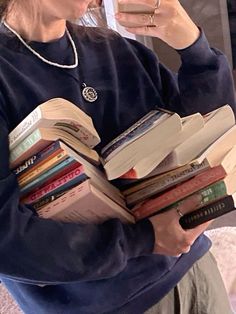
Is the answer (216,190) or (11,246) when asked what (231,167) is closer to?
(216,190)

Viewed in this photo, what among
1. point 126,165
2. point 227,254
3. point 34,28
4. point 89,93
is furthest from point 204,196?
point 227,254

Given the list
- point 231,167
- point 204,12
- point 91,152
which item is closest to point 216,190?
point 231,167

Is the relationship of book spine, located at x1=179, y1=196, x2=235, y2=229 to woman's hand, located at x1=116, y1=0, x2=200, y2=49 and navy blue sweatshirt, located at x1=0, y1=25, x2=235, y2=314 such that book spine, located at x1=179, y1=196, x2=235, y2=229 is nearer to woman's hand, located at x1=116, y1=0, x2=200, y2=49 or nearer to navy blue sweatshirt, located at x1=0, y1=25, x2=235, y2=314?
navy blue sweatshirt, located at x1=0, y1=25, x2=235, y2=314

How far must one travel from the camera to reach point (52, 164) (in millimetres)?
678

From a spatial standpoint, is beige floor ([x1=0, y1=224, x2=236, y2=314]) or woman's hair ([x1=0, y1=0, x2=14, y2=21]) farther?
beige floor ([x1=0, y1=224, x2=236, y2=314])

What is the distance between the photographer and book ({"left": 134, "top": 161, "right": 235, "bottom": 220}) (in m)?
0.72

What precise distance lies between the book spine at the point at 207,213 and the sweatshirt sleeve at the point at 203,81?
0.19 meters

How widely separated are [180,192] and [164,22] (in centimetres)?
24

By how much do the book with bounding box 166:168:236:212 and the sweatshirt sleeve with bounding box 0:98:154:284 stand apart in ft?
0.30

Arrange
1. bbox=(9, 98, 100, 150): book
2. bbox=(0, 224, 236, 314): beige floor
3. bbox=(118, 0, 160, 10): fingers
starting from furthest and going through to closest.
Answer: bbox=(0, 224, 236, 314): beige floor
bbox=(118, 0, 160, 10): fingers
bbox=(9, 98, 100, 150): book

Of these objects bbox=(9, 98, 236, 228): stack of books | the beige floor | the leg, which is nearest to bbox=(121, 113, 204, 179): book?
bbox=(9, 98, 236, 228): stack of books

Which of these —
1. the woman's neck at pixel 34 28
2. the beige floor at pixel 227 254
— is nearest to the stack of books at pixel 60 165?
the woman's neck at pixel 34 28

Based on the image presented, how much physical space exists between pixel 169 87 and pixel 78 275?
0.35 meters

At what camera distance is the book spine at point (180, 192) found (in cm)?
72
